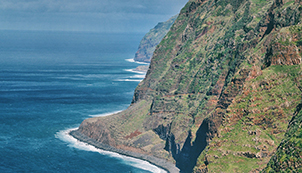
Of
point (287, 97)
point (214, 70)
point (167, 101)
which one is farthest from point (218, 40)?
point (287, 97)

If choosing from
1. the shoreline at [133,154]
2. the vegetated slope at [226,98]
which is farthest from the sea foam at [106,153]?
the vegetated slope at [226,98]

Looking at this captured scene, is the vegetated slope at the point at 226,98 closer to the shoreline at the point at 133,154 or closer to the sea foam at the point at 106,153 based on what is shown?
the shoreline at the point at 133,154

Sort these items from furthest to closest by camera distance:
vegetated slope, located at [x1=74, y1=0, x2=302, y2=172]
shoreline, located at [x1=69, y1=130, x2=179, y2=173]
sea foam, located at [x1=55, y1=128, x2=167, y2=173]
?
shoreline, located at [x1=69, y1=130, x2=179, y2=173] < sea foam, located at [x1=55, y1=128, x2=167, y2=173] < vegetated slope, located at [x1=74, y1=0, x2=302, y2=172]

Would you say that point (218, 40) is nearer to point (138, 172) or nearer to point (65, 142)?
point (138, 172)

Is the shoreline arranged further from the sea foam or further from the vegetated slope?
the vegetated slope

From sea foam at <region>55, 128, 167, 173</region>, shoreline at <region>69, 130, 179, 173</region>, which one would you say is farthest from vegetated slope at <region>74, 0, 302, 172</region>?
sea foam at <region>55, 128, 167, 173</region>

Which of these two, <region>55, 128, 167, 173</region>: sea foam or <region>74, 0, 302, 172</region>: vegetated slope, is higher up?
<region>74, 0, 302, 172</region>: vegetated slope
